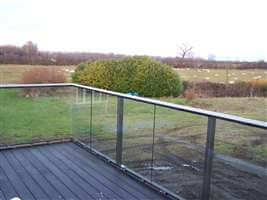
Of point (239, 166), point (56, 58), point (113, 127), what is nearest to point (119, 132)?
point (113, 127)

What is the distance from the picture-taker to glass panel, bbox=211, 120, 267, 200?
2.20 meters

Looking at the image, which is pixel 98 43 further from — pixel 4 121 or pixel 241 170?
pixel 241 170

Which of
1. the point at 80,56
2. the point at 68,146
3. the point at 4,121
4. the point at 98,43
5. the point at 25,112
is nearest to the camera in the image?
the point at 68,146

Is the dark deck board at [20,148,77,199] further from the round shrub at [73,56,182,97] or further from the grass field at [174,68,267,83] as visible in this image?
the grass field at [174,68,267,83]

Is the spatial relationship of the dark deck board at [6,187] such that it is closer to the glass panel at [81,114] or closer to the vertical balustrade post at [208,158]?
the glass panel at [81,114]

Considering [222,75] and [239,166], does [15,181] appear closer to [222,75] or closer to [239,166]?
[239,166]

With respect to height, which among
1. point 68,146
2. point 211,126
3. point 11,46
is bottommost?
point 68,146

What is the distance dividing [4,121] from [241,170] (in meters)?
A: 3.85

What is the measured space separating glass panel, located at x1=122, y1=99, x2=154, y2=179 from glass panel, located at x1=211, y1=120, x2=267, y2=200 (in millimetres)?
963

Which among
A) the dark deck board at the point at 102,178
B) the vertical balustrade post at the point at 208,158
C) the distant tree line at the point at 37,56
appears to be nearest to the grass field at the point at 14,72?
the distant tree line at the point at 37,56

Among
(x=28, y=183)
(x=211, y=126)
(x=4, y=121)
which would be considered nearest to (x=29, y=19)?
(x=4, y=121)

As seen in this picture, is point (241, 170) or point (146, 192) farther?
point (146, 192)

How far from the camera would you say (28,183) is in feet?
10.1

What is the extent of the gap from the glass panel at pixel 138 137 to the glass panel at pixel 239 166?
3.16 feet
